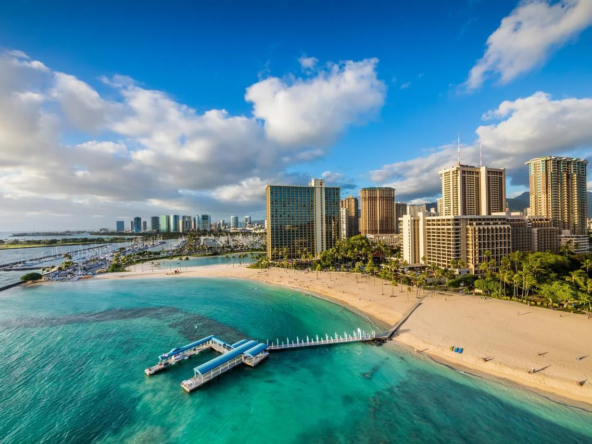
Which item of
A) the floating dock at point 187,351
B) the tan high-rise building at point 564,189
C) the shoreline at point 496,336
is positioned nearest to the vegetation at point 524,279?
the shoreline at point 496,336

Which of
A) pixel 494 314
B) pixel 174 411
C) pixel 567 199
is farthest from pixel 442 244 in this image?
pixel 567 199

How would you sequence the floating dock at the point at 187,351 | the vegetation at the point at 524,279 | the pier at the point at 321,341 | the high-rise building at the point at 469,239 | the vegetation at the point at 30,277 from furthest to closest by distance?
the vegetation at the point at 30,277 → the high-rise building at the point at 469,239 → the vegetation at the point at 524,279 → the pier at the point at 321,341 → the floating dock at the point at 187,351

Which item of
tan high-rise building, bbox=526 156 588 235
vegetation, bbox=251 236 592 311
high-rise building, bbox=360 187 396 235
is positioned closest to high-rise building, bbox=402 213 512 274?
vegetation, bbox=251 236 592 311

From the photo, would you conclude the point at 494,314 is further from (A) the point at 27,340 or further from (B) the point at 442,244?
(A) the point at 27,340

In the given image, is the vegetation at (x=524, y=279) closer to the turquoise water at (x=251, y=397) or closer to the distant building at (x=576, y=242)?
the distant building at (x=576, y=242)

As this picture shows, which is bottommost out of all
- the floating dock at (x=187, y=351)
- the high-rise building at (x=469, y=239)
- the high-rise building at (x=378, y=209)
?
the floating dock at (x=187, y=351)

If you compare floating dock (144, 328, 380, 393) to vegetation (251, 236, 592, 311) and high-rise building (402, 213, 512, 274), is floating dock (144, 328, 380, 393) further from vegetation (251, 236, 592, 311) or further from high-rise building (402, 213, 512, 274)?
high-rise building (402, 213, 512, 274)

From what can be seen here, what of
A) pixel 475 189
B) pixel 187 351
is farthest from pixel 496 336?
pixel 475 189
